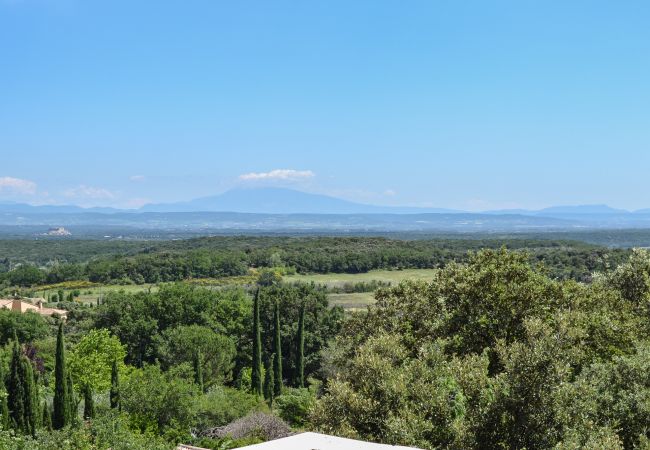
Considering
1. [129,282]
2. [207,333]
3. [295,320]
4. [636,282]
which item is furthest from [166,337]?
[129,282]

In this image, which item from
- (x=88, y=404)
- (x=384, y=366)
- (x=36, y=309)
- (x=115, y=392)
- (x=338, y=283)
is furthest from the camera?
(x=338, y=283)

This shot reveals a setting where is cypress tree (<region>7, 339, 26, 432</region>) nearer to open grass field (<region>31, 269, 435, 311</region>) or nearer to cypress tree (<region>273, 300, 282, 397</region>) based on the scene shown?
cypress tree (<region>273, 300, 282, 397</region>)

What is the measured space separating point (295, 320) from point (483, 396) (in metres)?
36.3

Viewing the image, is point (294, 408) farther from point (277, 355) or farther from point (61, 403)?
point (61, 403)

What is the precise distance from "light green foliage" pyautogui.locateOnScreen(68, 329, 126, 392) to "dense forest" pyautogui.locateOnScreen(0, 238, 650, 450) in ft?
0.31

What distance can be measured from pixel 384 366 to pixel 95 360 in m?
24.6

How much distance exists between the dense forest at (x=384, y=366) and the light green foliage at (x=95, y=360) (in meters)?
0.09

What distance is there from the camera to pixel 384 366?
635 inches

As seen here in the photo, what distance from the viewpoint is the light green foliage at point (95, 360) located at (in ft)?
115

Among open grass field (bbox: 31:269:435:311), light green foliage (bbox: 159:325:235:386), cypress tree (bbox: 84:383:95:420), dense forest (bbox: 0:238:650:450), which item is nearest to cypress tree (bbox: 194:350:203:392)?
dense forest (bbox: 0:238:650:450)

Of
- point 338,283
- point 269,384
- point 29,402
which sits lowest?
point 269,384

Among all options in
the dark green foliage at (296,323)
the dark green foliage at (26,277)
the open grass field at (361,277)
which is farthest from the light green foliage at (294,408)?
the dark green foliage at (26,277)

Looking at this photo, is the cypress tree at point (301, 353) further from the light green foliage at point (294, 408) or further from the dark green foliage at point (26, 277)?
the dark green foliage at point (26, 277)

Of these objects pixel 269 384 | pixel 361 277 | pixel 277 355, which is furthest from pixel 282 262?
pixel 269 384
